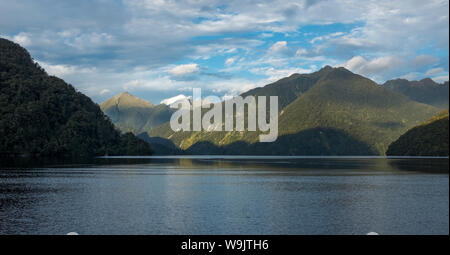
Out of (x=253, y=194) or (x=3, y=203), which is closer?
(x=3, y=203)

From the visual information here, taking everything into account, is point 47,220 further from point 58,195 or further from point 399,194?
point 399,194

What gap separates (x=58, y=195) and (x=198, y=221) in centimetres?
3797

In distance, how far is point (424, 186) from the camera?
4161 inches

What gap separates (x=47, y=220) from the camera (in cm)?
5659

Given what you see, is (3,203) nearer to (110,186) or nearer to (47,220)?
(47,220)
